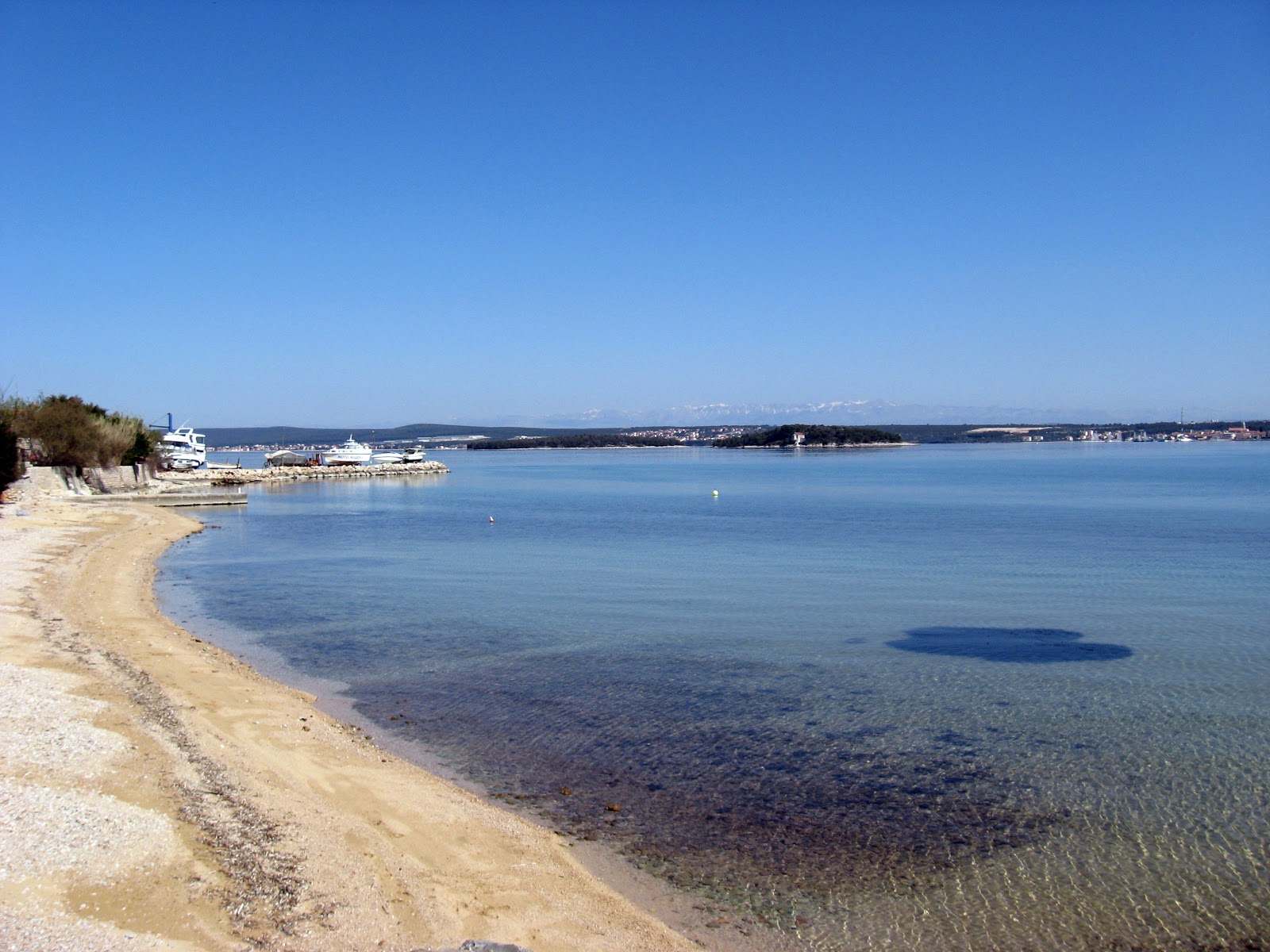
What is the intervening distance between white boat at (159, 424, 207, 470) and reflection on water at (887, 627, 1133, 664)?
71.4m

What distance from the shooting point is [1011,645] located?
15.4m

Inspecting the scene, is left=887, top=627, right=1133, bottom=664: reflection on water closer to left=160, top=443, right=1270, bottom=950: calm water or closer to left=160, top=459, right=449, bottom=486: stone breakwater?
left=160, top=443, right=1270, bottom=950: calm water

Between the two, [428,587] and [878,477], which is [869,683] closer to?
[428,587]

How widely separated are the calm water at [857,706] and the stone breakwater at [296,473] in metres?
41.2

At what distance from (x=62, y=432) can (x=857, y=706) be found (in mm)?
45614

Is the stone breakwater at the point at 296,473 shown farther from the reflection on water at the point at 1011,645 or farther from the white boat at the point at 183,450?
the reflection on water at the point at 1011,645

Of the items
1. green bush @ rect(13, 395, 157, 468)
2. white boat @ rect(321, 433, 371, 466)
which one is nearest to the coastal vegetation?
green bush @ rect(13, 395, 157, 468)

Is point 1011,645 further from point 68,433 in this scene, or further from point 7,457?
point 68,433

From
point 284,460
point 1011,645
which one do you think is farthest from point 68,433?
point 284,460

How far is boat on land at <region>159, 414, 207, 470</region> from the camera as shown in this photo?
3100 inches

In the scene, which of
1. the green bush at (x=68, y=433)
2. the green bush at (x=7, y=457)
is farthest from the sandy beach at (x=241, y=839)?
the green bush at (x=68, y=433)

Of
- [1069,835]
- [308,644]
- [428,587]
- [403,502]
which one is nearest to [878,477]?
[403,502]

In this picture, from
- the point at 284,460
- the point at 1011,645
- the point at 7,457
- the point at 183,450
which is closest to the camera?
the point at 1011,645

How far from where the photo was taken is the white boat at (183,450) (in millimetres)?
78875
